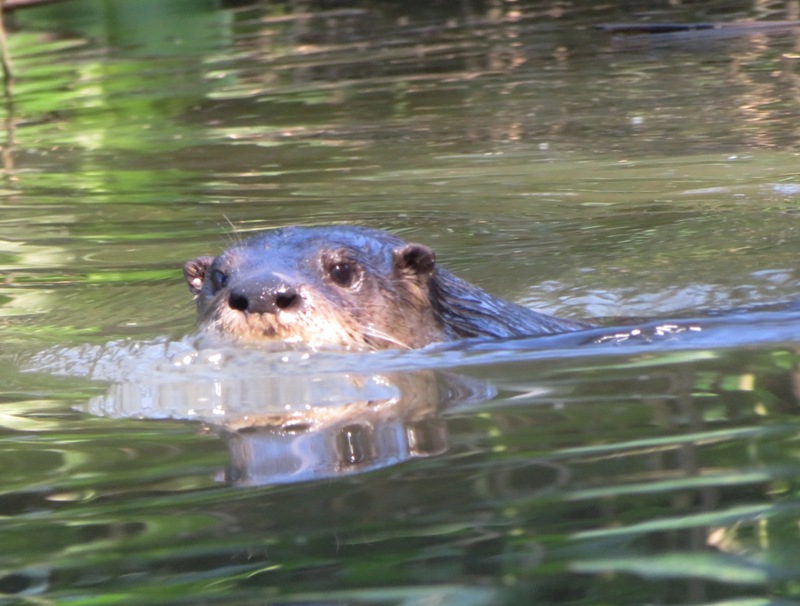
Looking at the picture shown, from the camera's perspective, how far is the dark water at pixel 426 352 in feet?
A: 7.95

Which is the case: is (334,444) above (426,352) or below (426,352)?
above

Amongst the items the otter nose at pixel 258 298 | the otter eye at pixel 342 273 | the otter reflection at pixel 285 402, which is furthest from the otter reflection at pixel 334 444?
the otter eye at pixel 342 273

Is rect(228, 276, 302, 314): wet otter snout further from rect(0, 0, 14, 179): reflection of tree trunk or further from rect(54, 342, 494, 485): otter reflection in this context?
rect(0, 0, 14, 179): reflection of tree trunk

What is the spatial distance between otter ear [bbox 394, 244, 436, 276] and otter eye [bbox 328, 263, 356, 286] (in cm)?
19

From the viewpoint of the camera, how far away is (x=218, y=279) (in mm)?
4504

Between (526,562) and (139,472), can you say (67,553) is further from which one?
(526,562)

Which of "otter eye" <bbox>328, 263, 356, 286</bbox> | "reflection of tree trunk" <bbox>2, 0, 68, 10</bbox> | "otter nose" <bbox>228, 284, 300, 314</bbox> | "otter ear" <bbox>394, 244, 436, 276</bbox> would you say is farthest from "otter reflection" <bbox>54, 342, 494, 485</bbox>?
"reflection of tree trunk" <bbox>2, 0, 68, 10</bbox>

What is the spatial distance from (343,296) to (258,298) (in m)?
0.39

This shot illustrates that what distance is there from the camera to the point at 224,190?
812 centimetres

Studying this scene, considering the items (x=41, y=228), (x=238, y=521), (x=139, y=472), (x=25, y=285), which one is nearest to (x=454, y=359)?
(x=139, y=472)

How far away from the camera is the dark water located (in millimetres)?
2424

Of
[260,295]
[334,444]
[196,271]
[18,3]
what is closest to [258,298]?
[260,295]

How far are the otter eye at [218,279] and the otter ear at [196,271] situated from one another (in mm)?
283

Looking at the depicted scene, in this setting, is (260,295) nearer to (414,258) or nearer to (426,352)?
(426,352)
